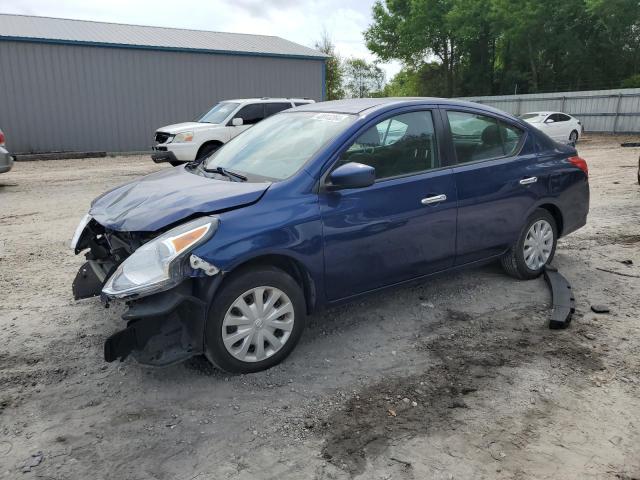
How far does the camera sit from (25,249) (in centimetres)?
634

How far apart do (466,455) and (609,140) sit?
2491 centimetres

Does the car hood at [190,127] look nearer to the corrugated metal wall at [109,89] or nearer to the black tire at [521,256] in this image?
the corrugated metal wall at [109,89]

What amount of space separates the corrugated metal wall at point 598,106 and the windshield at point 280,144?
26684 mm

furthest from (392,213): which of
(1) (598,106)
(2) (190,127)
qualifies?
(1) (598,106)

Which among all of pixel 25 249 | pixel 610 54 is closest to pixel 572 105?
pixel 610 54

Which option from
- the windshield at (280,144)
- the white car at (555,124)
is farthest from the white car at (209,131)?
the white car at (555,124)

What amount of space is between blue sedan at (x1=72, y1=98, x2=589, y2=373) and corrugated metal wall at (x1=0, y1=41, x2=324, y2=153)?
59.6 feet

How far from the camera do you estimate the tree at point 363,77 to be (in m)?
66.8

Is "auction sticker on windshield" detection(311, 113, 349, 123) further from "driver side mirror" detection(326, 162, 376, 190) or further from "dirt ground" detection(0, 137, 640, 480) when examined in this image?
"dirt ground" detection(0, 137, 640, 480)

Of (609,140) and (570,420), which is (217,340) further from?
(609,140)

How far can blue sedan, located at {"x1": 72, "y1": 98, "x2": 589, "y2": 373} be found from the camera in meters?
3.18

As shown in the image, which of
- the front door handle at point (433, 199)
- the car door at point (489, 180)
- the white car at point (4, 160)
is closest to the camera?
the front door handle at point (433, 199)

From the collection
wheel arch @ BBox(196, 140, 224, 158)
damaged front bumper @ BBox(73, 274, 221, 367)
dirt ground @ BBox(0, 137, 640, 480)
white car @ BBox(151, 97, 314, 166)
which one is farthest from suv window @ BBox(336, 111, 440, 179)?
wheel arch @ BBox(196, 140, 224, 158)

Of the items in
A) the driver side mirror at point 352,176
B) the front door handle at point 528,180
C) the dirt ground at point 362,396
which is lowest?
the dirt ground at point 362,396
